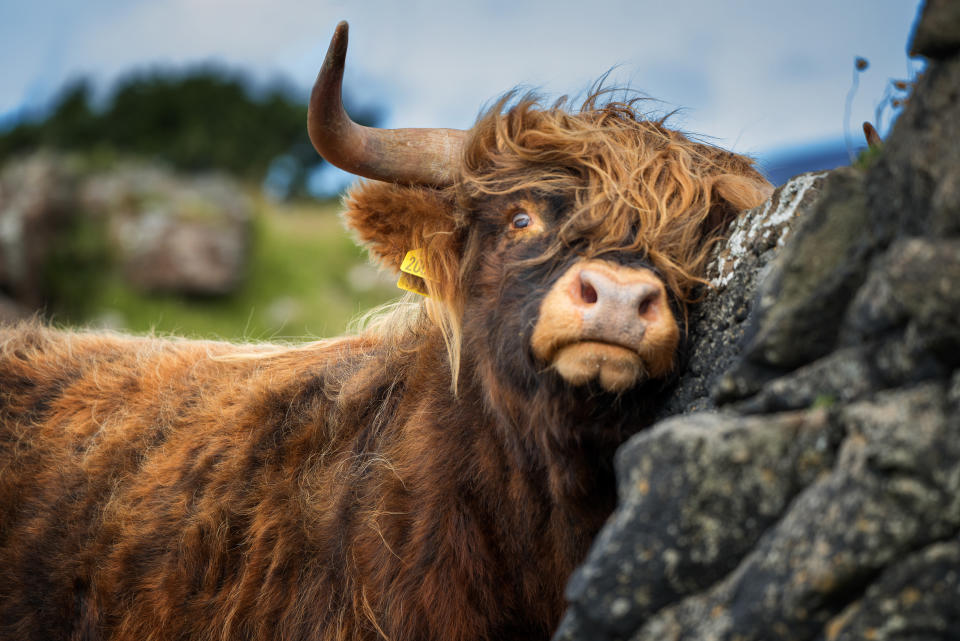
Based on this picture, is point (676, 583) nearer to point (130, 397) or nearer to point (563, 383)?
point (563, 383)

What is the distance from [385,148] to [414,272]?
471mm

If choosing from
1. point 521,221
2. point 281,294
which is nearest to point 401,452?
point 521,221

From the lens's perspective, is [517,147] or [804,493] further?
[517,147]

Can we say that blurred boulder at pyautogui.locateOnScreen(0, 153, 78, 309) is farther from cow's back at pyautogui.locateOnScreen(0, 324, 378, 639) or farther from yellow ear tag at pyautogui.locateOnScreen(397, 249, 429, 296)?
yellow ear tag at pyautogui.locateOnScreen(397, 249, 429, 296)

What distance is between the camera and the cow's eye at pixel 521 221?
10.4 ft

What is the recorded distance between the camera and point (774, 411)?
204cm

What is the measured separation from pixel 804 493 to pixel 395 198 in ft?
6.89

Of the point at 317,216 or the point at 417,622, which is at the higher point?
the point at 317,216

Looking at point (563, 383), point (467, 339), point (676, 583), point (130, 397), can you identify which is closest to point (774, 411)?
point (676, 583)

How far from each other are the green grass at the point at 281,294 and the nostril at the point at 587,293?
1110cm

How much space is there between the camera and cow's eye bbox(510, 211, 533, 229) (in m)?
3.17

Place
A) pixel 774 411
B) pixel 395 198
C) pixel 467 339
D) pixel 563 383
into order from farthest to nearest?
pixel 395 198 → pixel 467 339 → pixel 563 383 → pixel 774 411

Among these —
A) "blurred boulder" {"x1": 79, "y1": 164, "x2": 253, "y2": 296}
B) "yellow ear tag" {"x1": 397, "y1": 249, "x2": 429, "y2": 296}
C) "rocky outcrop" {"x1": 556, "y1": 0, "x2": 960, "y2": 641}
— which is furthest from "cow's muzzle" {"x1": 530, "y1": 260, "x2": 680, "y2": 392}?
"blurred boulder" {"x1": 79, "y1": 164, "x2": 253, "y2": 296}

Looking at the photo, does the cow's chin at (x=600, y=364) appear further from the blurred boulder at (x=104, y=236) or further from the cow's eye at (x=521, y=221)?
the blurred boulder at (x=104, y=236)
